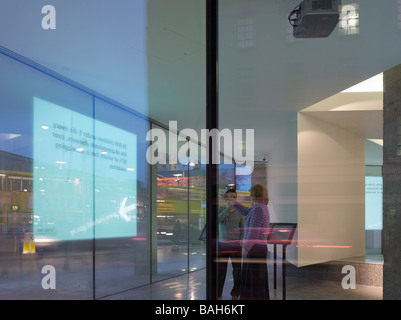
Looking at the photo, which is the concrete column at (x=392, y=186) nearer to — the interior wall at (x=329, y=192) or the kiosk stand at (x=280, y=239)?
the interior wall at (x=329, y=192)

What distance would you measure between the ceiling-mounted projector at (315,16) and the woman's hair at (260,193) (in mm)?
1575

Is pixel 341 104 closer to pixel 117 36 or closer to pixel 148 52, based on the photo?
pixel 148 52

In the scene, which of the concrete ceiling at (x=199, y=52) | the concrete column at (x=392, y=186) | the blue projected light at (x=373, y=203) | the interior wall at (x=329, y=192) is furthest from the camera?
the interior wall at (x=329, y=192)

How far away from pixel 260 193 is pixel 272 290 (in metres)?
1.04

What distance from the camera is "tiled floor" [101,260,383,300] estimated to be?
11.5 feet

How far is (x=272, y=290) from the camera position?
12.7 feet

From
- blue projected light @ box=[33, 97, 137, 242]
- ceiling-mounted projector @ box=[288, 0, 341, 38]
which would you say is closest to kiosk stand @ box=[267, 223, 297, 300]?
ceiling-mounted projector @ box=[288, 0, 341, 38]

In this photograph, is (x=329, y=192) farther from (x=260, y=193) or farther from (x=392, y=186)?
(x=260, y=193)

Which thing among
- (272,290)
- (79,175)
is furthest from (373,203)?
(79,175)

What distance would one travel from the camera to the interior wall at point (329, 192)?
4.75m

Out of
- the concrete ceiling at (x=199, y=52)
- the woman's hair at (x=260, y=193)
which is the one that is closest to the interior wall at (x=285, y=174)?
the concrete ceiling at (x=199, y=52)

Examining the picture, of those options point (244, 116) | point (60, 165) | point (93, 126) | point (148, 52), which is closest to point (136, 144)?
point (93, 126)

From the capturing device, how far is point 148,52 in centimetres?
495

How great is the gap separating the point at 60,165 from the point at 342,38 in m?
3.85
